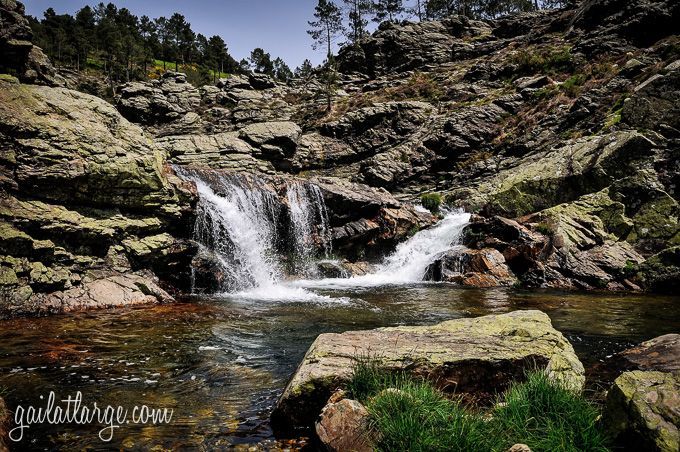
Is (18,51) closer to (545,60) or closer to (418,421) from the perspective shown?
(418,421)

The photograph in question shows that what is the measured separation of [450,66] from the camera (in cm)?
6694

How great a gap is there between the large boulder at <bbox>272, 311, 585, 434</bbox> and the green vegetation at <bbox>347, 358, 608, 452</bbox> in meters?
0.54

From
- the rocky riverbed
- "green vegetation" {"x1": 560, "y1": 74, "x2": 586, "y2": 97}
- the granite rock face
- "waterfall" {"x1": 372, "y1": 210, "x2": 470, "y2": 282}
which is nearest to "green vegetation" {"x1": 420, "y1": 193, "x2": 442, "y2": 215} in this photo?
the rocky riverbed

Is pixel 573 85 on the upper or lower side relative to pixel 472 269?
upper

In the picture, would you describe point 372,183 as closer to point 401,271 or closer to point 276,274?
point 401,271

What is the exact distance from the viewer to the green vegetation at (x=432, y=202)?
36875 mm

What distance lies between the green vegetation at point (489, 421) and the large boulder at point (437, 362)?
0.54m

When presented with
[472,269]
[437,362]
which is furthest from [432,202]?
[437,362]

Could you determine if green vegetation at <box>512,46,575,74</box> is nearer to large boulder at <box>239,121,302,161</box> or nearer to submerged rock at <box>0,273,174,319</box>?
large boulder at <box>239,121,302,161</box>

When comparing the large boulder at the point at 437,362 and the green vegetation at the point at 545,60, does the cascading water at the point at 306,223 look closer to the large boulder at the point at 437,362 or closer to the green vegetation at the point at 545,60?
the large boulder at the point at 437,362

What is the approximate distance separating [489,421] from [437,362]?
1.43 metres

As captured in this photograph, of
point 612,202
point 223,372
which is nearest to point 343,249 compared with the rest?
point 612,202

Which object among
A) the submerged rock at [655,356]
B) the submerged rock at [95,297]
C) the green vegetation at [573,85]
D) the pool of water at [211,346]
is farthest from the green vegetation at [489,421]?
the green vegetation at [573,85]

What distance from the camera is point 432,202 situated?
37.4m
